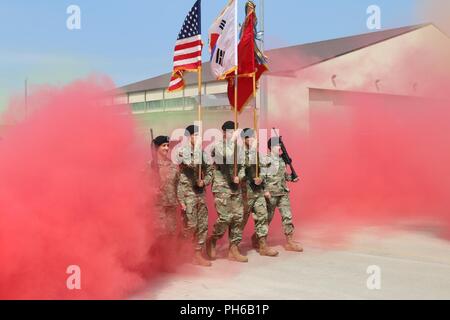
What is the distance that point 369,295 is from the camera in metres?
5.11

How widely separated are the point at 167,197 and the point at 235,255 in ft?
4.03

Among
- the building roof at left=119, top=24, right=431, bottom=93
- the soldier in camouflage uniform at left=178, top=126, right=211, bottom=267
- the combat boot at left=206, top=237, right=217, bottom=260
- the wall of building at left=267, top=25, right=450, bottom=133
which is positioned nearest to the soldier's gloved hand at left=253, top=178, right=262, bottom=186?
the soldier in camouflage uniform at left=178, top=126, right=211, bottom=267

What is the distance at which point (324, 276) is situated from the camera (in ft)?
19.4

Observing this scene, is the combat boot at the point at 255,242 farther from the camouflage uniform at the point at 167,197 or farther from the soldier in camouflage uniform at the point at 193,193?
the camouflage uniform at the point at 167,197

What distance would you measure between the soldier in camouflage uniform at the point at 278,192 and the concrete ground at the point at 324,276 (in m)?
0.25

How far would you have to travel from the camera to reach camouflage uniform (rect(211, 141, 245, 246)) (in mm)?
6648

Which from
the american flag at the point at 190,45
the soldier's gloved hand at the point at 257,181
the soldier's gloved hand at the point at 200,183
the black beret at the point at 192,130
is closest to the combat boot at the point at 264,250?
the soldier's gloved hand at the point at 257,181

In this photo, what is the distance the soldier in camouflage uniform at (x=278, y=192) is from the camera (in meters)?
7.37

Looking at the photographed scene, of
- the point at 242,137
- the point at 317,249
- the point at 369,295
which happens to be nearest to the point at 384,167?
the point at 317,249

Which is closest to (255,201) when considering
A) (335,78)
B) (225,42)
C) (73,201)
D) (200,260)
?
(200,260)

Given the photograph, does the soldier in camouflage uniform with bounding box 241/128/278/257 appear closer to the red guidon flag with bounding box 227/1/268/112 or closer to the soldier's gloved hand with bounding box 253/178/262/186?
the soldier's gloved hand with bounding box 253/178/262/186

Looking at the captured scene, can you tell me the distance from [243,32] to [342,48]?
13.5m

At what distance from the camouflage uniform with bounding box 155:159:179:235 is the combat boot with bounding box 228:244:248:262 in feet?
3.04

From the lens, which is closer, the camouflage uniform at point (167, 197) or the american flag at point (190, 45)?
the camouflage uniform at point (167, 197)
